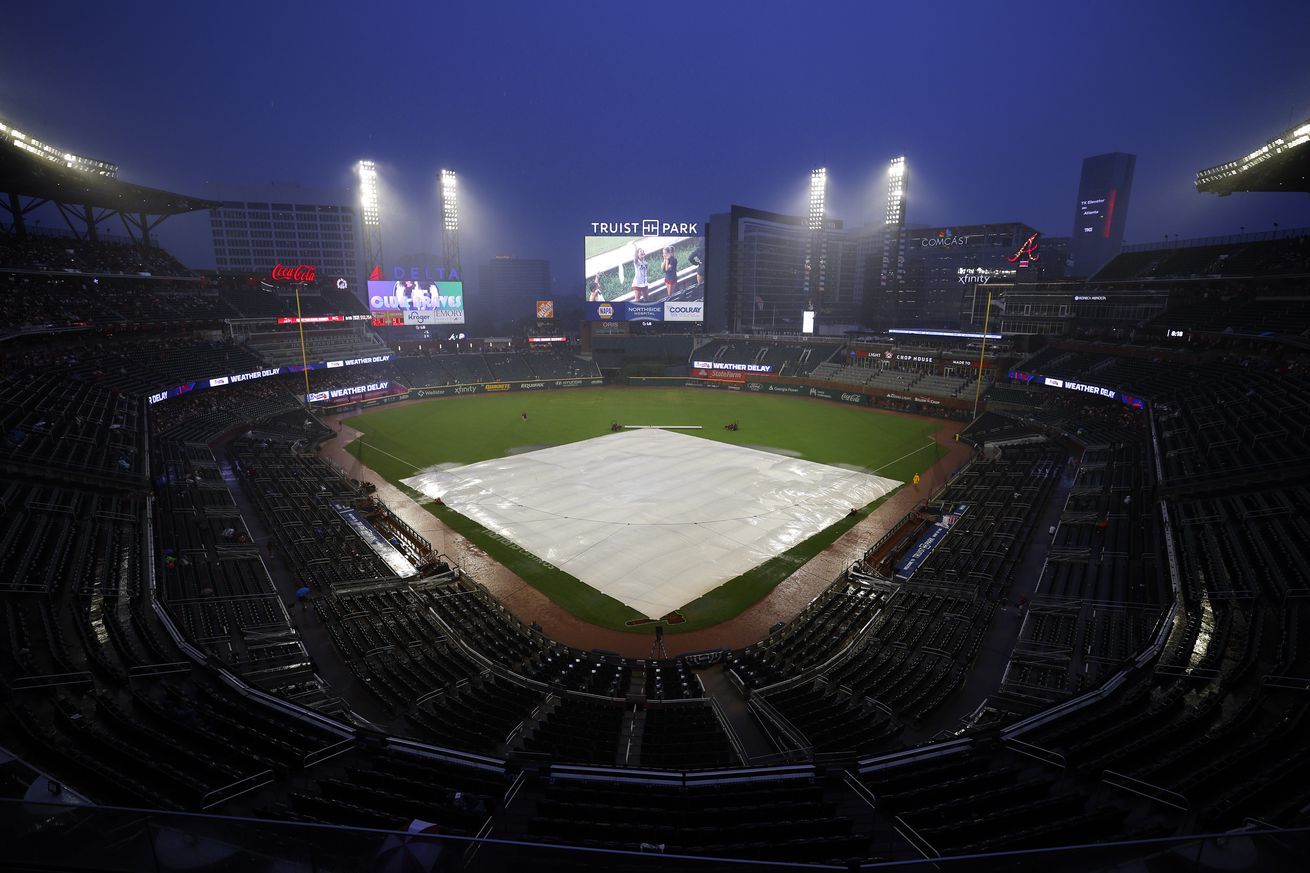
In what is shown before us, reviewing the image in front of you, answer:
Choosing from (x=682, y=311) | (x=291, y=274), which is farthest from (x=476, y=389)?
(x=682, y=311)

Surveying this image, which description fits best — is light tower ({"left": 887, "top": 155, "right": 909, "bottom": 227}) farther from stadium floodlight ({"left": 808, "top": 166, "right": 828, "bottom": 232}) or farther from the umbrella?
the umbrella

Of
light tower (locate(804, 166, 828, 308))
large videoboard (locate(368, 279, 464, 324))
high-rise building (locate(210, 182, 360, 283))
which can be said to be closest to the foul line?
large videoboard (locate(368, 279, 464, 324))

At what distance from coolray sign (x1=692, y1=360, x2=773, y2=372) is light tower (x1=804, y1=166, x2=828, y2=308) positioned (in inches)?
1372

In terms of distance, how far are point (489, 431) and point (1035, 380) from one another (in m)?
50.6

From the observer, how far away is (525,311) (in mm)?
183000

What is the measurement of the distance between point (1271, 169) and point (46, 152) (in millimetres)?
77704

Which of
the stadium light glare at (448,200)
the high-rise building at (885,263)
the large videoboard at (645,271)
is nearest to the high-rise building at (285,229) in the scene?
the stadium light glare at (448,200)

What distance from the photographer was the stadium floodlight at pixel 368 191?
7319cm

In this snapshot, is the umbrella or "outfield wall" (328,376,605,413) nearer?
the umbrella

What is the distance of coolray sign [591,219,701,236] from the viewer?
77.6 meters

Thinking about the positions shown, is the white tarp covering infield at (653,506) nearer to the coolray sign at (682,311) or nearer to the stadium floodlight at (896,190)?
the coolray sign at (682,311)

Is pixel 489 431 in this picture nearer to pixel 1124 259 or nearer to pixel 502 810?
pixel 502 810

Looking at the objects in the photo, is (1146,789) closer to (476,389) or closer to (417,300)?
(476,389)

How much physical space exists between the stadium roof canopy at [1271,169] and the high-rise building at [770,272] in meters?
72.0
